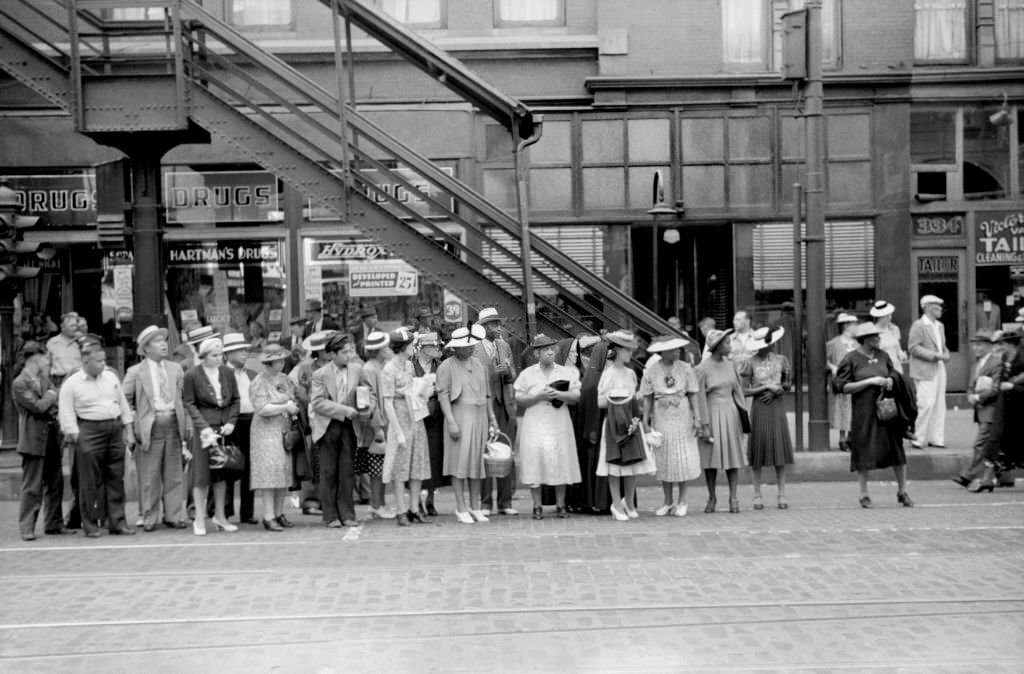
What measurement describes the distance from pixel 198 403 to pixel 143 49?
34.5ft

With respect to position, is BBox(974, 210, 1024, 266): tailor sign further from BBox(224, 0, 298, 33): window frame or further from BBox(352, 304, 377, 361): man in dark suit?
BBox(224, 0, 298, 33): window frame

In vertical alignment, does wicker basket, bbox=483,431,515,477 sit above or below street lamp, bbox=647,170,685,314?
below

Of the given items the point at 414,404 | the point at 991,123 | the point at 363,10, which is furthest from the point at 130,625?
the point at 991,123

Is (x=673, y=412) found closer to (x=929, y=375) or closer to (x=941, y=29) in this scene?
(x=929, y=375)

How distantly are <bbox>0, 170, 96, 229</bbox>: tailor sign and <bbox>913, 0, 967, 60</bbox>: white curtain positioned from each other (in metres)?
13.3

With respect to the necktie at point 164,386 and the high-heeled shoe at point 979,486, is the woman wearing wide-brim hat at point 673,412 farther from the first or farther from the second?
the necktie at point 164,386

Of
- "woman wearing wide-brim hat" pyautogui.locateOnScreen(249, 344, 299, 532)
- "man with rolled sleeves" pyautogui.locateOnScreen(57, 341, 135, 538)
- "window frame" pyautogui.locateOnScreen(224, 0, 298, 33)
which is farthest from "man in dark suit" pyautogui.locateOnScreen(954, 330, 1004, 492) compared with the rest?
"window frame" pyautogui.locateOnScreen(224, 0, 298, 33)

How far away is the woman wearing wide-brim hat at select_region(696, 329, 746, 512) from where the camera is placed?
12.7 meters

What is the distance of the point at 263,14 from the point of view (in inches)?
846

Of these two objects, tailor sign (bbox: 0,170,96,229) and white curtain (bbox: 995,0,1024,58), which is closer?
tailor sign (bbox: 0,170,96,229)

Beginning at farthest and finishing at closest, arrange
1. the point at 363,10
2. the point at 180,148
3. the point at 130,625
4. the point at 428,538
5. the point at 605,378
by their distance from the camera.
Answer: the point at 180,148 → the point at 363,10 → the point at 605,378 → the point at 428,538 → the point at 130,625

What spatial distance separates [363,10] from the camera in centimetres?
1389

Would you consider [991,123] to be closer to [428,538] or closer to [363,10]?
[363,10]

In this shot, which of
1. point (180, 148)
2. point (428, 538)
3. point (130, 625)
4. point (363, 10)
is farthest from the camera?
point (180, 148)
